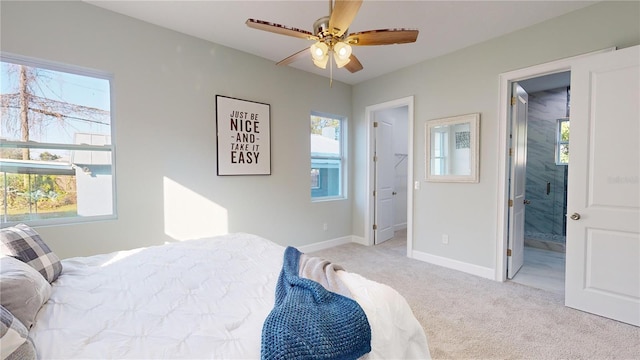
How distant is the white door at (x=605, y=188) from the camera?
2.20 m

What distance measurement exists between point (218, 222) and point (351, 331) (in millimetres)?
2641

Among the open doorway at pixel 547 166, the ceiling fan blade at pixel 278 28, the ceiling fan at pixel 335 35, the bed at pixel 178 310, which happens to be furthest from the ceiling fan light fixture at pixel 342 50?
the open doorway at pixel 547 166

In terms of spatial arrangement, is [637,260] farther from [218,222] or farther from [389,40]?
[218,222]

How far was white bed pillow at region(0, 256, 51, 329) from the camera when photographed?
1.04 m

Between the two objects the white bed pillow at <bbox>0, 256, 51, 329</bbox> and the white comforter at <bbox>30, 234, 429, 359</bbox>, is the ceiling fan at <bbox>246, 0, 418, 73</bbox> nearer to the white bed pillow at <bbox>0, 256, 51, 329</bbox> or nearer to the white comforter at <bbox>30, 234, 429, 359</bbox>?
the white comforter at <bbox>30, 234, 429, 359</bbox>

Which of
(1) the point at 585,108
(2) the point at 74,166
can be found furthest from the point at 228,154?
(1) the point at 585,108

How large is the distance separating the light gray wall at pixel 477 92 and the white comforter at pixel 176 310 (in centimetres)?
244

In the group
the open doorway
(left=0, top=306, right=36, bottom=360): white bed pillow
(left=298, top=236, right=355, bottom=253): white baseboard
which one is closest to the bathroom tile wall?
the open doorway

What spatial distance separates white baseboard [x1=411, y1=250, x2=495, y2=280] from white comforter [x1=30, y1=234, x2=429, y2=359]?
2.36 m

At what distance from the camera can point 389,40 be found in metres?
1.93

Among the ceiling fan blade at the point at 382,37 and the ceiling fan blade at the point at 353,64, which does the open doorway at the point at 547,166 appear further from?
the ceiling fan blade at the point at 382,37

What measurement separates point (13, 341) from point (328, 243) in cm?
389

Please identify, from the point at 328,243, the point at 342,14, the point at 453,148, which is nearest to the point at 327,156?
the point at 328,243

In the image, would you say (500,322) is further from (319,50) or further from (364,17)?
(364,17)
